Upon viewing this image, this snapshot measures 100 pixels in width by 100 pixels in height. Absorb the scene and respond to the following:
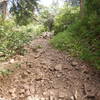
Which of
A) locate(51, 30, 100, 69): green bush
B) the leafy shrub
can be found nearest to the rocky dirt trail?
locate(51, 30, 100, 69): green bush

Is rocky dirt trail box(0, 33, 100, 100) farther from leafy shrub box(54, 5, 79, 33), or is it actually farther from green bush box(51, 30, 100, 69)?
leafy shrub box(54, 5, 79, 33)

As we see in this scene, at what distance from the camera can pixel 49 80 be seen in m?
3.98

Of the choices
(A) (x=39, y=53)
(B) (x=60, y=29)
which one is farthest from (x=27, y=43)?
(B) (x=60, y=29)

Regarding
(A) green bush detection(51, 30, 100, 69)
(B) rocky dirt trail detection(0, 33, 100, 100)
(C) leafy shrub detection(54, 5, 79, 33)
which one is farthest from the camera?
(C) leafy shrub detection(54, 5, 79, 33)

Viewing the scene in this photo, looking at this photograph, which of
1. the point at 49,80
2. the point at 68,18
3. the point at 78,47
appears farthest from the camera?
the point at 68,18

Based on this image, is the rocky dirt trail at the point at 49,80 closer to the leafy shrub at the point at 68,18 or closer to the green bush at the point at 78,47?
the green bush at the point at 78,47

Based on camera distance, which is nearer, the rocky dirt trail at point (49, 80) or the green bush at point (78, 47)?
the rocky dirt trail at point (49, 80)

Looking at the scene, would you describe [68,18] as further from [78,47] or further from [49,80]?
[49,80]

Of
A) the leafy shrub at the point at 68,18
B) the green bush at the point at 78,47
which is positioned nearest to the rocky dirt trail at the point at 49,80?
the green bush at the point at 78,47

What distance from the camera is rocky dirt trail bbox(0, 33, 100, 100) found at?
345 cm

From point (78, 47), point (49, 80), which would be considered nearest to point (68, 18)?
point (78, 47)

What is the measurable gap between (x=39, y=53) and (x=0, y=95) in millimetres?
2461

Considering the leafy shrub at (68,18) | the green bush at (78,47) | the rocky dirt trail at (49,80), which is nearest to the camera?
the rocky dirt trail at (49,80)

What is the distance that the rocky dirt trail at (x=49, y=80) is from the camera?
345 cm
